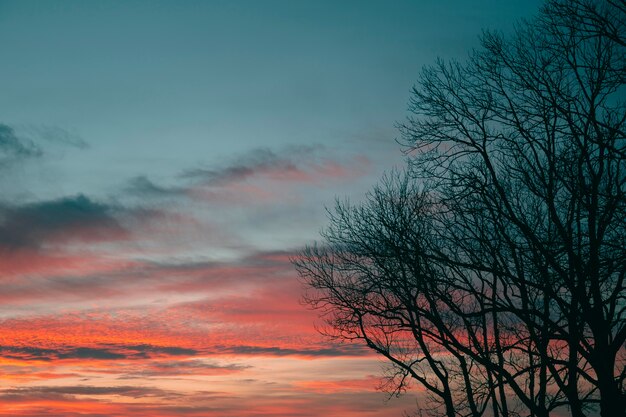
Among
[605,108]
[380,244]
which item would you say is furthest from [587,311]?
[380,244]

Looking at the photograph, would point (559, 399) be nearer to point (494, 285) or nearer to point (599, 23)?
point (494, 285)

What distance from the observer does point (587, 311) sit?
45.6ft

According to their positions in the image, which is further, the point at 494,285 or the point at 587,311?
the point at 494,285

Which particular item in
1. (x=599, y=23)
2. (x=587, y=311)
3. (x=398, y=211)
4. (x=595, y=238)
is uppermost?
(x=599, y=23)

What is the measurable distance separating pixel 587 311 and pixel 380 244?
667 centimetres

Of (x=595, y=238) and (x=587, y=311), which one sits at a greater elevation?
(x=595, y=238)

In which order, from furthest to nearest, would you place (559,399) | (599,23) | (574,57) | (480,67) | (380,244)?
(559,399)
(380,244)
(480,67)
(574,57)
(599,23)

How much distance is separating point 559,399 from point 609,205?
34.1ft

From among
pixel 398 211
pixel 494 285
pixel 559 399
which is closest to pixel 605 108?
pixel 398 211

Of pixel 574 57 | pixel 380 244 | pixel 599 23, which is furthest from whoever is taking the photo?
pixel 380 244

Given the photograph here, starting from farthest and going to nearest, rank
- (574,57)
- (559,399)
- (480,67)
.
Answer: (559,399)
(480,67)
(574,57)

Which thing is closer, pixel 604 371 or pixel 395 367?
pixel 604 371

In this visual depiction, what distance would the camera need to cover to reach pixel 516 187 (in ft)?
66.6

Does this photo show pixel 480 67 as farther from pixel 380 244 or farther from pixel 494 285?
pixel 494 285
